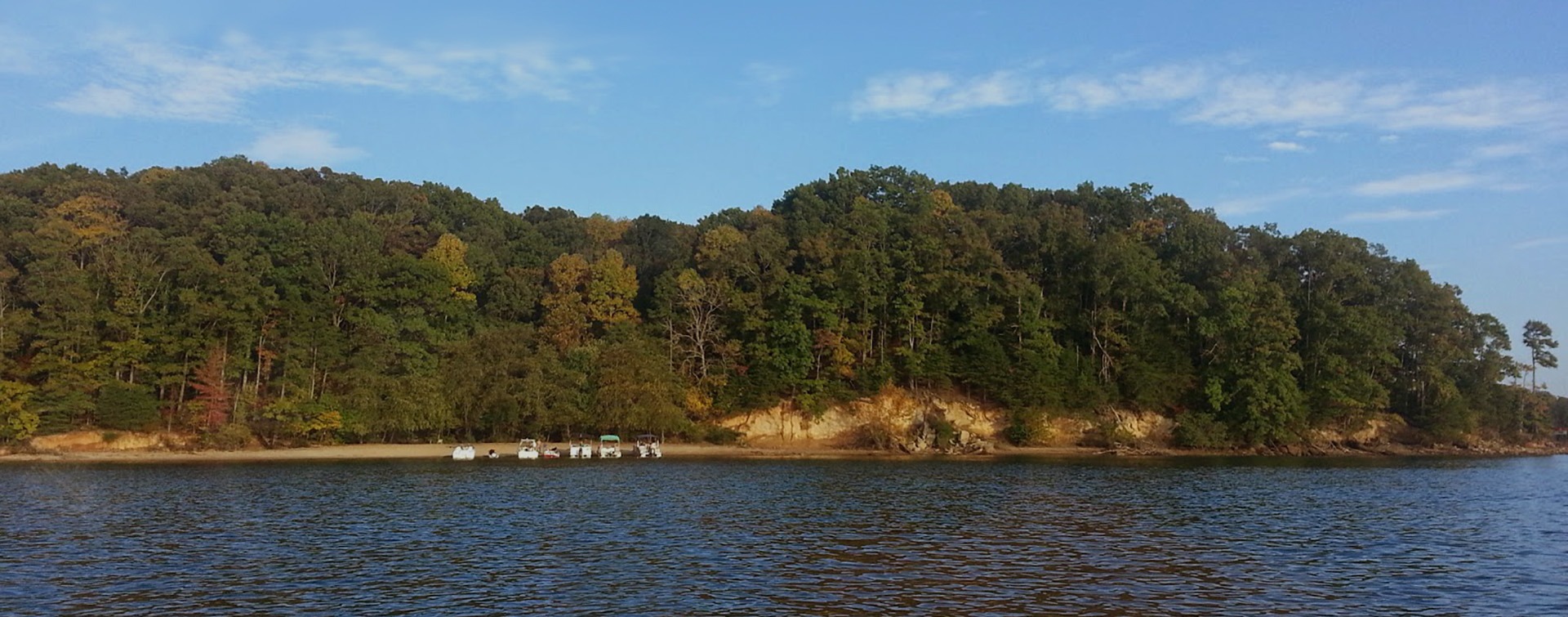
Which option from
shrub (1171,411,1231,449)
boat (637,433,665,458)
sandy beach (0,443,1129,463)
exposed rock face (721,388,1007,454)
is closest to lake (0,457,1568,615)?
sandy beach (0,443,1129,463)

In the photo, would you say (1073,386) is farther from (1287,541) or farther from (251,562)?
(251,562)

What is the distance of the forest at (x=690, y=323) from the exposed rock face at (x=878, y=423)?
1.32 m

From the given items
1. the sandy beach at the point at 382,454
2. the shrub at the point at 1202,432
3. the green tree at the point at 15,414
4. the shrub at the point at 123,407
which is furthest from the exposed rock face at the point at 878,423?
the green tree at the point at 15,414

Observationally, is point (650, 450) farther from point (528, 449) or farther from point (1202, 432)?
point (1202, 432)

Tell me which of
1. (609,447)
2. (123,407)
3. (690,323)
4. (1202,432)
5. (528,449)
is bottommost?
(528,449)

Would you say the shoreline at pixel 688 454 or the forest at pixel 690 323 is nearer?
the shoreline at pixel 688 454

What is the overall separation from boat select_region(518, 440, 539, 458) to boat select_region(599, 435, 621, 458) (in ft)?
13.8

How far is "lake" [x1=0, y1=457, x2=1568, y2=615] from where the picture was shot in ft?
64.6

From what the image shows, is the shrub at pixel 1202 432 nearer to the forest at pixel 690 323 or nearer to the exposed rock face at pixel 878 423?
the forest at pixel 690 323

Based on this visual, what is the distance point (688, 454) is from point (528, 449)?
10791 millimetres

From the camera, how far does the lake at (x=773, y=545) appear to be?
19.7m

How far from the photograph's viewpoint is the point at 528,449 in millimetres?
65188

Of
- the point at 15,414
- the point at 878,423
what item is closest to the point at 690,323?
the point at 878,423

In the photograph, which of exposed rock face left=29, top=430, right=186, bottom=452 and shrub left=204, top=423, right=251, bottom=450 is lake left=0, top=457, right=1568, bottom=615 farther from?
exposed rock face left=29, top=430, right=186, bottom=452
